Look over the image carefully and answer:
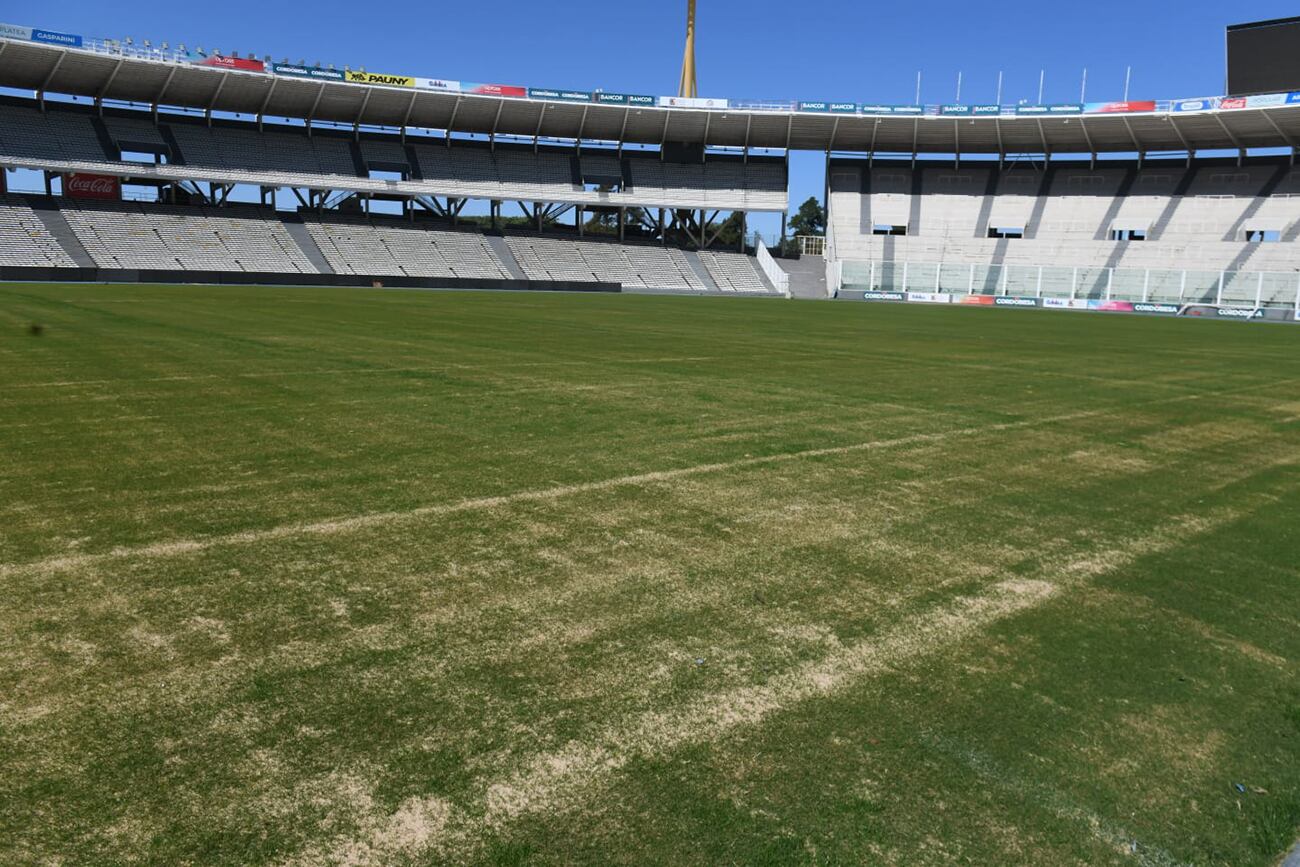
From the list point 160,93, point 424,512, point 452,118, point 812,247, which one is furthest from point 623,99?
point 424,512

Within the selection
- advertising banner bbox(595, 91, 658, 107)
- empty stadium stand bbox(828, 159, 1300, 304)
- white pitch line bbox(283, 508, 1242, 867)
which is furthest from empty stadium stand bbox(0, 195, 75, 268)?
white pitch line bbox(283, 508, 1242, 867)

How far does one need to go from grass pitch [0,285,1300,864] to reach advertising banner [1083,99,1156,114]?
2203 inches

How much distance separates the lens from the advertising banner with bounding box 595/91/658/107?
198 ft

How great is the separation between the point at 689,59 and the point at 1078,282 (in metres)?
39.3

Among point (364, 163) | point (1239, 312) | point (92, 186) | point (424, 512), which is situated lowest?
point (1239, 312)

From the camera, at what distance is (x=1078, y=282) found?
172ft

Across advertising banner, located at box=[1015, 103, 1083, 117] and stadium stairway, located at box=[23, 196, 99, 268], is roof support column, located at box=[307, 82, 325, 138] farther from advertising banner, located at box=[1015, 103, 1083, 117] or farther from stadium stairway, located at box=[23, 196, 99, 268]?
advertising banner, located at box=[1015, 103, 1083, 117]

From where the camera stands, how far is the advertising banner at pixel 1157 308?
4914 centimetres

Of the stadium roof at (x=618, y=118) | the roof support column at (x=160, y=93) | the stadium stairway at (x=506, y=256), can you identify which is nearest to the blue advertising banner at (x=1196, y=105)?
the stadium roof at (x=618, y=118)

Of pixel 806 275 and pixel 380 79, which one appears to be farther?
pixel 806 275

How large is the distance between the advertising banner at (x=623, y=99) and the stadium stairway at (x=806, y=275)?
1507cm

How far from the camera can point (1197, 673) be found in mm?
3617

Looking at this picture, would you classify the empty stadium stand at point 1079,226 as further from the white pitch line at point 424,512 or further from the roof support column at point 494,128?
the white pitch line at point 424,512

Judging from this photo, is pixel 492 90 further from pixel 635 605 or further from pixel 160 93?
pixel 635 605
